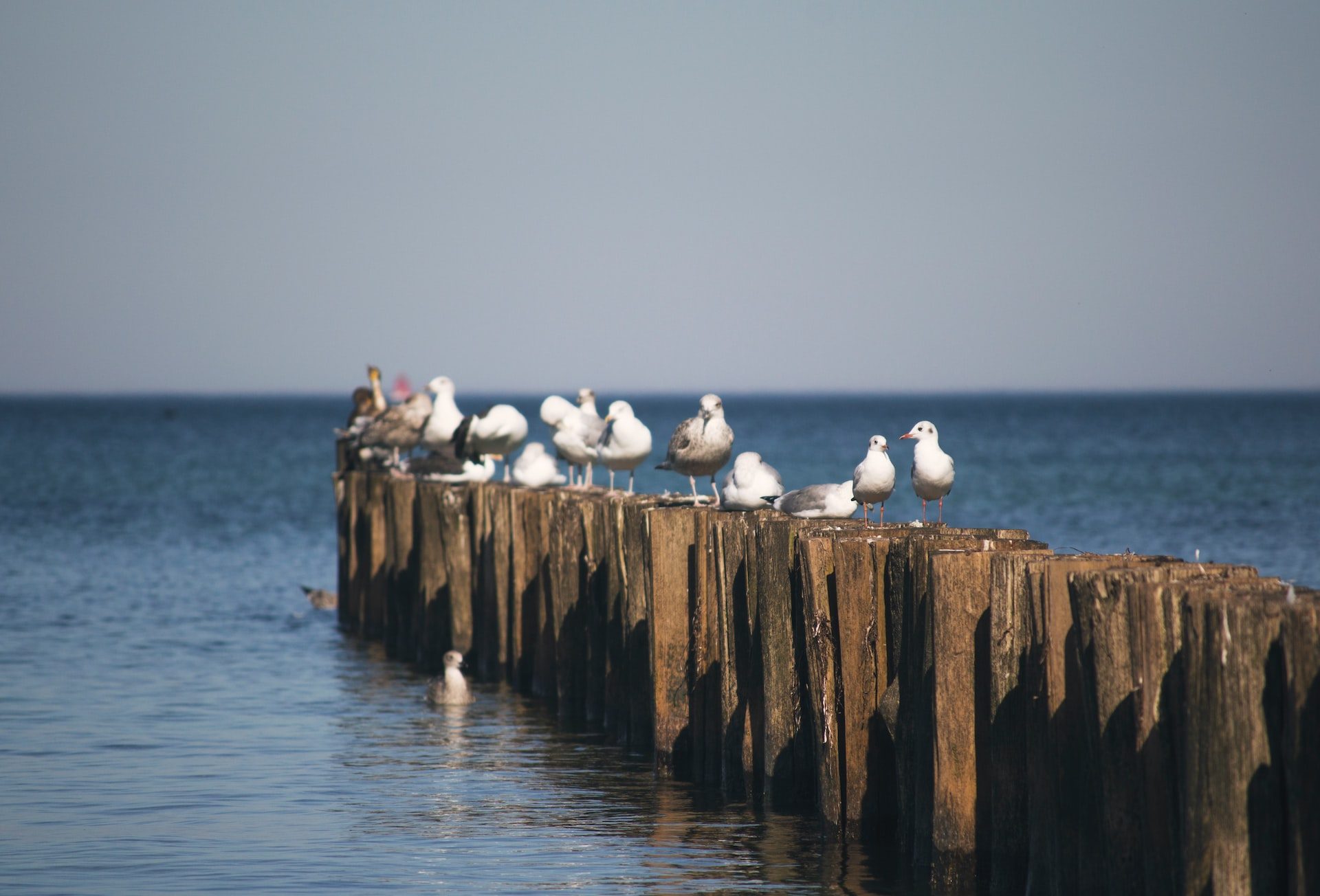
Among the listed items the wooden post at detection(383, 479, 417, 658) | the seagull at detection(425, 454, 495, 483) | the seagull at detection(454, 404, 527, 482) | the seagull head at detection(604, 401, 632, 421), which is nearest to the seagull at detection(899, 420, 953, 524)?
the seagull head at detection(604, 401, 632, 421)

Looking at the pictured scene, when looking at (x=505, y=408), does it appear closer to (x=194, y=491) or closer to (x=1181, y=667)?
(x=1181, y=667)

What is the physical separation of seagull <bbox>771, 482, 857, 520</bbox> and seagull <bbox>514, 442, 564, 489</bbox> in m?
5.85

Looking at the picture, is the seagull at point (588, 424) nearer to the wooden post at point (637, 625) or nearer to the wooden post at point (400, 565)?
the wooden post at point (400, 565)

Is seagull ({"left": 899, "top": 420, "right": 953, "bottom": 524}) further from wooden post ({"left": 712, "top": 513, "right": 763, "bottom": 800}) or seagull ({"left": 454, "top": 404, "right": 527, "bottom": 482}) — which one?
seagull ({"left": 454, "top": 404, "right": 527, "bottom": 482})

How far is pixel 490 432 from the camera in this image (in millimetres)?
17469

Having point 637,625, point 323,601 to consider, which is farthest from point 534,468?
point 323,601

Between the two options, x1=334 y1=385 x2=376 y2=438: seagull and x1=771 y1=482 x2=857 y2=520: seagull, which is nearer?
x1=771 y1=482 x2=857 y2=520: seagull

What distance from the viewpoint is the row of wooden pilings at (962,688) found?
5.69m

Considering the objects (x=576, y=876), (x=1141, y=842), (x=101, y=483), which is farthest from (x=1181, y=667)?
(x=101, y=483)

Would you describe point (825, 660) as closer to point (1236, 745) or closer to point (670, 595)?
point (670, 595)

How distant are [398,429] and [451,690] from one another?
673cm

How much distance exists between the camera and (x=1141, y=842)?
641 centimetres

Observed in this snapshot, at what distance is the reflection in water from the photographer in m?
8.83

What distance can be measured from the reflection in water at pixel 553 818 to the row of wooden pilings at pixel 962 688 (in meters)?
0.29
